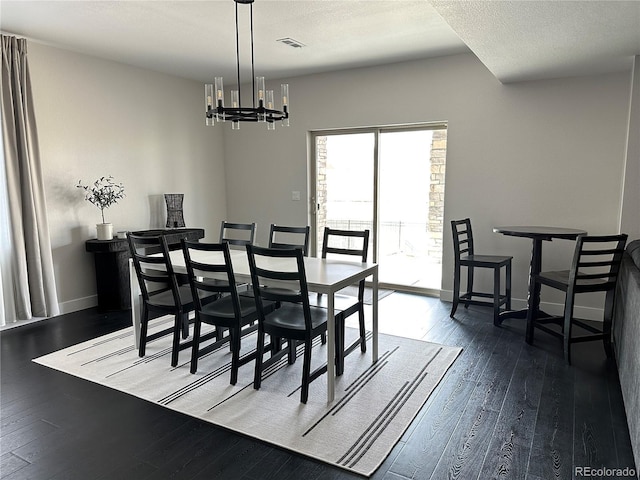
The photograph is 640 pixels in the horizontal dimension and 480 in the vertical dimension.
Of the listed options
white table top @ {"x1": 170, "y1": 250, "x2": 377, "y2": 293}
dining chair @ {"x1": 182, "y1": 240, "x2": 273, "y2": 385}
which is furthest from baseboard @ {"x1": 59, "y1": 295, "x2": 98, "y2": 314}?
dining chair @ {"x1": 182, "y1": 240, "x2": 273, "y2": 385}

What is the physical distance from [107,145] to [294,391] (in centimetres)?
368

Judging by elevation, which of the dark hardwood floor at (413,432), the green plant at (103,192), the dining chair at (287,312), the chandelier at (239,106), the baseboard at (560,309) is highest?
the chandelier at (239,106)

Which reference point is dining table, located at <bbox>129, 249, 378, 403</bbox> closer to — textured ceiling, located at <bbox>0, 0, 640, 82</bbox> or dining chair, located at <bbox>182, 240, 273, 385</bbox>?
dining chair, located at <bbox>182, 240, 273, 385</bbox>

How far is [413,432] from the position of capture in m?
2.34

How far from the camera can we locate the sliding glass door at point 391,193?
5.11 m

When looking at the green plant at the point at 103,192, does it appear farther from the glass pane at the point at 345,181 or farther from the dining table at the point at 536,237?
the dining table at the point at 536,237

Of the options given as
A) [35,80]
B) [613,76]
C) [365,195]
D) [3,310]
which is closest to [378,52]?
[365,195]

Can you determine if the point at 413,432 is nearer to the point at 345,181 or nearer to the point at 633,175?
the point at 633,175

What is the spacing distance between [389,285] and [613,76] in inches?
124

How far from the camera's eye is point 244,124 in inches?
245

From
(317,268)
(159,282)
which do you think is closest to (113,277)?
(159,282)

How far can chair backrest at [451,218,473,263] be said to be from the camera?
4301 millimetres

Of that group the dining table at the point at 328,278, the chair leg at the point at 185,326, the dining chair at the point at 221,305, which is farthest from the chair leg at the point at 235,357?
the chair leg at the point at 185,326

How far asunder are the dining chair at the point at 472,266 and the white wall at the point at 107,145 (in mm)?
3595
